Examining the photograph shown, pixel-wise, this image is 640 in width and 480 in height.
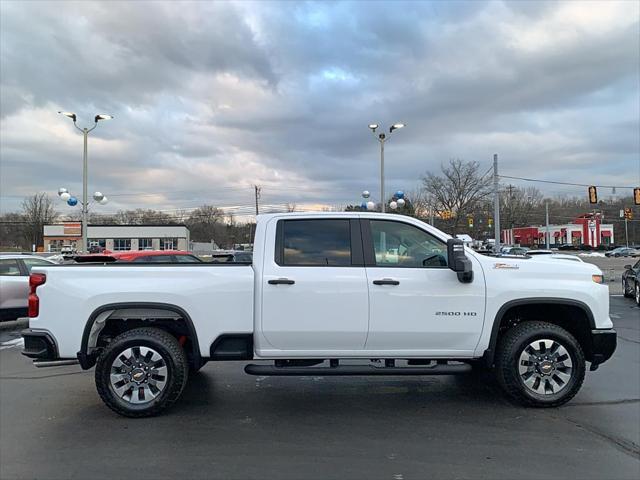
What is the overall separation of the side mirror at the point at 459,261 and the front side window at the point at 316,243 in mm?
976

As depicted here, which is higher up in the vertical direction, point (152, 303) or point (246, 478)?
point (152, 303)

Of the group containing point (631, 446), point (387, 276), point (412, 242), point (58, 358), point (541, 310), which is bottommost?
point (631, 446)

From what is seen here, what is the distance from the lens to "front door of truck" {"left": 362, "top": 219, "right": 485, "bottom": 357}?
4.71 m

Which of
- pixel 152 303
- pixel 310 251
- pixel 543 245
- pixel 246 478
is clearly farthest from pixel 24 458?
pixel 543 245

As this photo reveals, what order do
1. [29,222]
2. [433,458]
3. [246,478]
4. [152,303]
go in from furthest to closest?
[29,222] → [152,303] → [433,458] → [246,478]

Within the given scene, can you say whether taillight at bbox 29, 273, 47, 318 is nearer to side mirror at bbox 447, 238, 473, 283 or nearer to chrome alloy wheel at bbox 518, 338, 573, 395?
side mirror at bbox 447, 238, 473, 283

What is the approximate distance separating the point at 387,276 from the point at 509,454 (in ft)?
5.95

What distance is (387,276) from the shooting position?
15.6ft

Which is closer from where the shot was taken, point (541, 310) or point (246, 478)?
point (246, 478)

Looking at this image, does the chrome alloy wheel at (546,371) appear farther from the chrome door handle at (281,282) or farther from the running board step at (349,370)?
the chrome door handle at (281,282)

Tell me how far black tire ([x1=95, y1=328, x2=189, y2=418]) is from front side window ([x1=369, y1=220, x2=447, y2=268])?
2.17 metres

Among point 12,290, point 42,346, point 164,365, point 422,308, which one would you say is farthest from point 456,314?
point 12,290

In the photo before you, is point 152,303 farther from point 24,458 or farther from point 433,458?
point 433,458

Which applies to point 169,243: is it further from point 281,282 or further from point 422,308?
point 422,308
